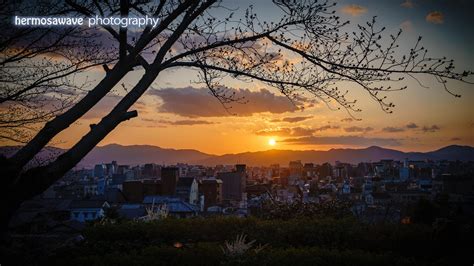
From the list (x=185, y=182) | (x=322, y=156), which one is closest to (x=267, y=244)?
(x=185, y=182)

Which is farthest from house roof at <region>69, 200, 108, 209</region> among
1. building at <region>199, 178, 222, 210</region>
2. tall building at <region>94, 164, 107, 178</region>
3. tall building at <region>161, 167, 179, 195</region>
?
tall building at <region>94, 164, 107, 178</region>

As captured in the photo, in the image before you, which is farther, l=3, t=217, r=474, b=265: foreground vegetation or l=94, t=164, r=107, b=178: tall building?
l=94, t=164, r=107, b=178: tall building

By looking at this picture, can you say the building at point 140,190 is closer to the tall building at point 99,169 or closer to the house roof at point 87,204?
the house roof at point 87,204

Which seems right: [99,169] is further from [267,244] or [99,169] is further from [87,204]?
[267,244]

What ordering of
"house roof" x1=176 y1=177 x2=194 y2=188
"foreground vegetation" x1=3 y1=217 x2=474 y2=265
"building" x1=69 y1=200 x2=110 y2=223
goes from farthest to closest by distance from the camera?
1. "house roof" x1=176 y1=177 x2=194 y2=188
2. "building" x1=69 y1=200 x2=110 y2=223
3. "foreground vegetation" x1=3 y1=217 x2=474 y2=265

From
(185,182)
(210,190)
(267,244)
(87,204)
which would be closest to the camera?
(267,244)

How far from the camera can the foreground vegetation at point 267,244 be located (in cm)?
573

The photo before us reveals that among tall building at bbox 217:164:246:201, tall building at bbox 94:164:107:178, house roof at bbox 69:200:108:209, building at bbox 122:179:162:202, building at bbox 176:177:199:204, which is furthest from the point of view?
tall building at bbox 94:164:107:178

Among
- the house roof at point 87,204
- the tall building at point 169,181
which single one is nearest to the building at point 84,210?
the house roof at point 87,204

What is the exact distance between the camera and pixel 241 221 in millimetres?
8688

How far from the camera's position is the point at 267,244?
658cm

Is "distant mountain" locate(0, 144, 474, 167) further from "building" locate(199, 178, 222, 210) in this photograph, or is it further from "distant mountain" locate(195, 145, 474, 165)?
"building" locate(199, 178, 222, 210)

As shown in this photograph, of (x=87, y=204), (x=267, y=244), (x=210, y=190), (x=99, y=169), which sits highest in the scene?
(x=267, y=244)

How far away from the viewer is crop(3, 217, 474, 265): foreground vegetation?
5734mm
